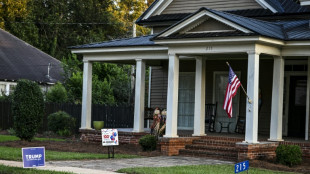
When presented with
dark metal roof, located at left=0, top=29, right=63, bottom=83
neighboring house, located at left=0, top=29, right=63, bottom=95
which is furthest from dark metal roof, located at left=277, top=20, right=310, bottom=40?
dark metal roof, located at left=0, top=29, right=63, bottom=83

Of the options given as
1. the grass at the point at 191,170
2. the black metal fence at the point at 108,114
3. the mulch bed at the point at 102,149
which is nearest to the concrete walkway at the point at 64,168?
the grass at the point at 191,170

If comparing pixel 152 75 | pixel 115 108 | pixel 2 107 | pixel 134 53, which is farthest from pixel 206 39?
pixel 2 107

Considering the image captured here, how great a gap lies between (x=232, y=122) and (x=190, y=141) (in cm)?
318

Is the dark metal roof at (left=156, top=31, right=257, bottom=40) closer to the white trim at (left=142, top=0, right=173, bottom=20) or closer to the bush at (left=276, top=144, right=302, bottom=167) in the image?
the bush at (left=276, top=144, right=302, bottom=167)

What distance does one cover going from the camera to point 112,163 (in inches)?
655

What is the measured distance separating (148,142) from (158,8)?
6.93 meters

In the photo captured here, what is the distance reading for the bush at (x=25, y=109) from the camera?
22.0 meters

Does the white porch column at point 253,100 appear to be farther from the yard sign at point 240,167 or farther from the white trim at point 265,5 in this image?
the yard sign at point 240,167

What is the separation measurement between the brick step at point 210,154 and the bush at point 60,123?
27.5 feet

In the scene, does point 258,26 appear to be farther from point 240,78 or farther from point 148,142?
point 148,142

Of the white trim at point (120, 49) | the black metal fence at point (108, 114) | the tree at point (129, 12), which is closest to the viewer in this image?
the white trim at point (120, 49)

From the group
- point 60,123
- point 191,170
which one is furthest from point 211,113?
point 191,170

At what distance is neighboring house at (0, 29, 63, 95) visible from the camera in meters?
36.7

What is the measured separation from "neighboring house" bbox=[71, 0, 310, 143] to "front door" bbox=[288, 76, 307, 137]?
0.11 feet
